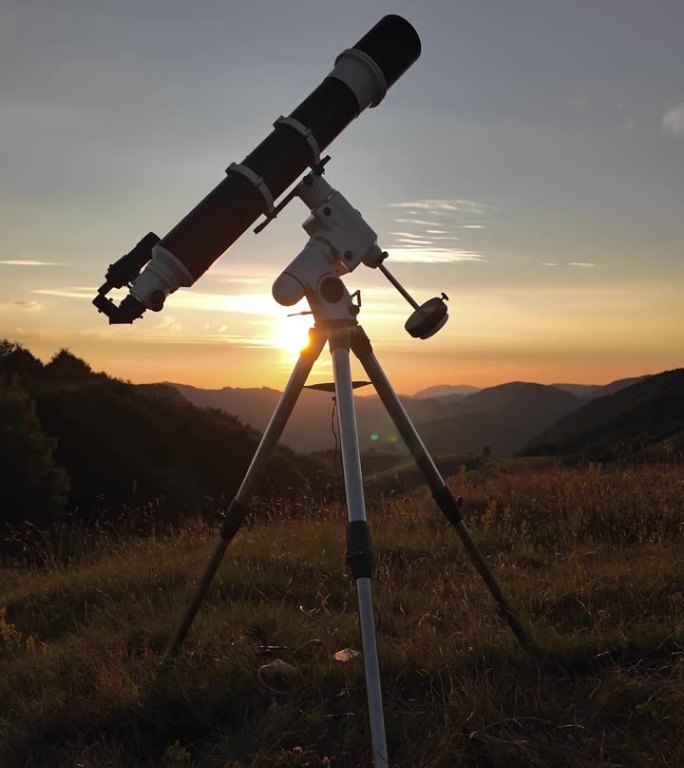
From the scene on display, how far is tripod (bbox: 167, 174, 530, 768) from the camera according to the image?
351 cm

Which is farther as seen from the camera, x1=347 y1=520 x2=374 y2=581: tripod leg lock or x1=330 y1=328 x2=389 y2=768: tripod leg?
x1=347 y1=520 x2=374 y2=581: tripod leg lock

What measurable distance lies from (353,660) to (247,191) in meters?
2.61

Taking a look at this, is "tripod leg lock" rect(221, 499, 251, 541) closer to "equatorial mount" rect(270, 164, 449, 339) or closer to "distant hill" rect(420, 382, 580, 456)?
"equatorial mount" rect(270, 164, 449, 339)

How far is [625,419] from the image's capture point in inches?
3103

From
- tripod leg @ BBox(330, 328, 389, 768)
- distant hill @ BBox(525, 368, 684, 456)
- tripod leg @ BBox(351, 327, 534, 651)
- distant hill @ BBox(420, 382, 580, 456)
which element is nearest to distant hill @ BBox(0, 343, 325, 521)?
tripod leg @ BBox(351, 327, 534, 651)

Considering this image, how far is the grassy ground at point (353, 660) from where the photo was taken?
11.0ft

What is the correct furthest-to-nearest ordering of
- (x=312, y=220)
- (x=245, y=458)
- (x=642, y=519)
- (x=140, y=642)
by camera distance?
(x=245, y=458)
(x=642, y=519)
(x=140, y=642)
(x=312, y=220)

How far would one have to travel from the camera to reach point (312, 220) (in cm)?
389

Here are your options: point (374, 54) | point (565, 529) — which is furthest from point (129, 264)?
point (565, 529)

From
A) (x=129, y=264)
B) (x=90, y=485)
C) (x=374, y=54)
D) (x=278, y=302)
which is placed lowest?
(x=90, y=485)

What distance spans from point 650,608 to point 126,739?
323 cm

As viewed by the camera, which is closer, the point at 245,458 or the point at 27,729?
the point at 27,729

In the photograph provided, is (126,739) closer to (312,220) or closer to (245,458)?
(312,220)

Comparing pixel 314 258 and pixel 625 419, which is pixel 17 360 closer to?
pixel 314 258
